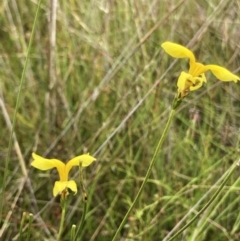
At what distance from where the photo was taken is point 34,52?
1635mm

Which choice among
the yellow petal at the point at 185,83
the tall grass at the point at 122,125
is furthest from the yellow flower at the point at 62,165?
the tall grass at the point at 122,125

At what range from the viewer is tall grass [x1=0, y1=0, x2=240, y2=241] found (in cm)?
119

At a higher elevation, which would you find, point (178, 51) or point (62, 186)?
point (178, 51)

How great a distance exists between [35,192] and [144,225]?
0.96 ft

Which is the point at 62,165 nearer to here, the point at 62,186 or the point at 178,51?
the point at 62,186

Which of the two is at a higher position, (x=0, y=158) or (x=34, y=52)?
(x=34, y=52)

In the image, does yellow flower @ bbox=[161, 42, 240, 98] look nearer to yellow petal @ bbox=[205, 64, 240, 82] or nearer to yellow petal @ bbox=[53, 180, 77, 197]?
yellow petal @ bbox=[205, 64, 240, 82]

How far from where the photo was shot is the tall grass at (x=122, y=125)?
1.19 meters

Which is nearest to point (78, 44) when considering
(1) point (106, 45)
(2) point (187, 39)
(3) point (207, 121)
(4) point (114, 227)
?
(1) point (106, 45)

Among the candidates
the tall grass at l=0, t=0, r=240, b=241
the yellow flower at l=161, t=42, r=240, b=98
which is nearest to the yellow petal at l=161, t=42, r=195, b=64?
the yellow flower at l=161, t=42, r=240, b=98

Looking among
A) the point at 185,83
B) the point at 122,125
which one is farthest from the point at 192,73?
the point at 122,125

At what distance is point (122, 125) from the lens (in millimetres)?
1112

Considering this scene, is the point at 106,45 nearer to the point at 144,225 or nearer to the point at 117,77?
the point at 117,77

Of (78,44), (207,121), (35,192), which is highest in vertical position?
(78,44)
